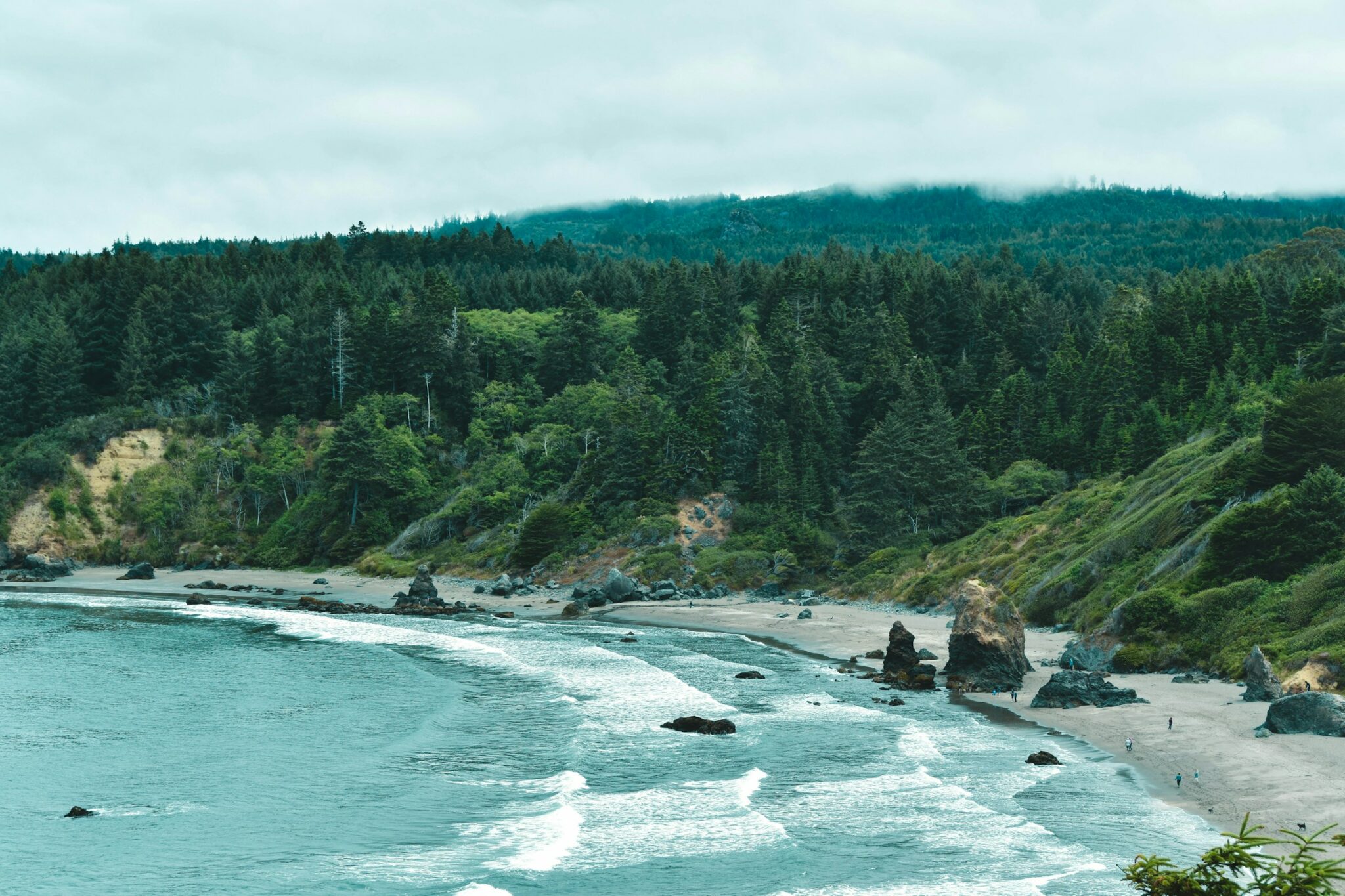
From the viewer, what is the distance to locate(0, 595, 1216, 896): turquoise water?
2208cm

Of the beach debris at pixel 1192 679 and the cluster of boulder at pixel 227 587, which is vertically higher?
the beach debris at pixel 1192 679

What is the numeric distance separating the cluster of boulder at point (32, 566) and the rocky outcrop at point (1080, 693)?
94.8 meters

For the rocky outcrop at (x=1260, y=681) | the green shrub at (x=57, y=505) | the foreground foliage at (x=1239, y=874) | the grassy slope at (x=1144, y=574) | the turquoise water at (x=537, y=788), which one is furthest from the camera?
the green shrub at (x=57, y=505)

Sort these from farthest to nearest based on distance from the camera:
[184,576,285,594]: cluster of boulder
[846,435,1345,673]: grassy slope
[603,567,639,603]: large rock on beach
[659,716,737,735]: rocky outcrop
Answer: [184,576,285,594]: cluster of boulder
[603,567,639,603]: large rock on beach
[846,435,1345,673]: grassy slope
[659,716,737,735]: rocky outcrop

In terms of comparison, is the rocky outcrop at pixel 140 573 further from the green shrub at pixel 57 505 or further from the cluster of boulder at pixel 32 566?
the green shrub at pixel 57 505

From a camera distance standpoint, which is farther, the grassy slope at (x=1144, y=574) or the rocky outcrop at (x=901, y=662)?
the rocky outcrop at (x=901, y=662)

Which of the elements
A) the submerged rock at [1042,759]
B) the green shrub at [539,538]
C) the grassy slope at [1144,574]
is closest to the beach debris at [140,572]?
the green shrub at [539,538]

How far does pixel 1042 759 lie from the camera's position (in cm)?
2972

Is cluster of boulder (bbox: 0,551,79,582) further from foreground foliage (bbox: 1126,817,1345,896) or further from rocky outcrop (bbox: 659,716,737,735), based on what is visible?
foreground foliage (bbox: 1126,817,1345,896)

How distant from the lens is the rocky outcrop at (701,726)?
117ft

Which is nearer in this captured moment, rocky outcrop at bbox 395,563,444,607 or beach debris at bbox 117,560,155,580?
rocky outcrop at bbox 395,563,444,607

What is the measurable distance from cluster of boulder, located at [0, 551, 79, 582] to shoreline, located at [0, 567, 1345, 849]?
56.2 meters

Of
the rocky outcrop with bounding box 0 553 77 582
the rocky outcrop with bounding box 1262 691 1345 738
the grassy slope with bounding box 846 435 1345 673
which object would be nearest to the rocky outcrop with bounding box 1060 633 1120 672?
the grassy slope with bounding box 846 435 1345 673

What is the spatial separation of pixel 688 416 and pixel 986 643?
2153 inches
